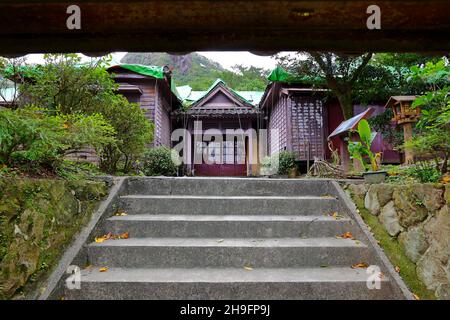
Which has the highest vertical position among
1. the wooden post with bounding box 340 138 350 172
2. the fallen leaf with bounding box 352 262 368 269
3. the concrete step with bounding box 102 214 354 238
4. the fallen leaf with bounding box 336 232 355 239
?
the wooden post with bounding box 340 138 350 172

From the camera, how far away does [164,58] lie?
46.4 meters

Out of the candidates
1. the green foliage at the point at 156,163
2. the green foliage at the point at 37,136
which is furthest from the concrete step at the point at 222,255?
the green foliage at the point at 156,163

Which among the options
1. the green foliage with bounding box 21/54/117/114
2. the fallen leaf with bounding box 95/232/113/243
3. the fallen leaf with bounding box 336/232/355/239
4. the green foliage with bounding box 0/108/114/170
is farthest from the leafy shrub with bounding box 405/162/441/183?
the green foliage with bounding box 21/54/117/114

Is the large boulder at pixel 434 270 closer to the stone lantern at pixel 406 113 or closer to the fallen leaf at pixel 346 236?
the fallen leaf at pixel 346 236

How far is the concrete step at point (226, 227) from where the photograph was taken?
333 centimetres

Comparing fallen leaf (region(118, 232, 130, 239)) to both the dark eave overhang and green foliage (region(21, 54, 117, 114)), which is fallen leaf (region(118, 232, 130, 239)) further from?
green foliage (region(21, 54, 117, 114))

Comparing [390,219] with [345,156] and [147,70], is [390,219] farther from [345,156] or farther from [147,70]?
[147,70]

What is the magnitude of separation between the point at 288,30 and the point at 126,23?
1.09 meters

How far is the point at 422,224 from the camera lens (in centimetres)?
282

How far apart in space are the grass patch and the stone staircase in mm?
155

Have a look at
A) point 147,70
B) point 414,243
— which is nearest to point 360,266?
point 414,243

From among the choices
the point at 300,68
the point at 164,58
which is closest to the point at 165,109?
the point at 300,68

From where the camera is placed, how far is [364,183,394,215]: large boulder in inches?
131

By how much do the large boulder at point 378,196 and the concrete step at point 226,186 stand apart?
666 millimetres
